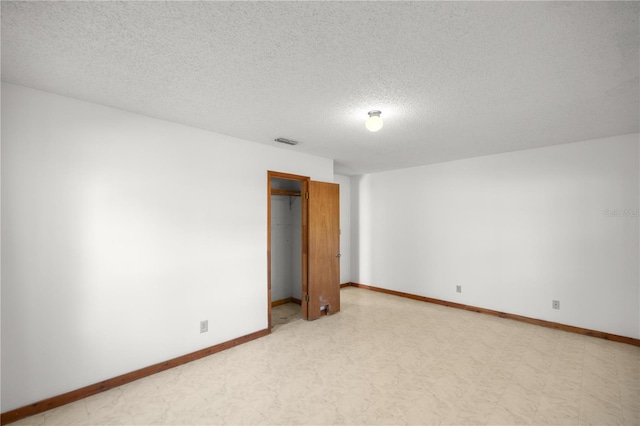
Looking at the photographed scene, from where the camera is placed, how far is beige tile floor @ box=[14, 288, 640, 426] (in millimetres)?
2207

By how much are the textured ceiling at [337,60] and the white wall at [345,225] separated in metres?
3.44

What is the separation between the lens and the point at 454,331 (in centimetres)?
390

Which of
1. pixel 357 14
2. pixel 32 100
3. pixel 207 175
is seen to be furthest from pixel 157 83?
pixel 357 14

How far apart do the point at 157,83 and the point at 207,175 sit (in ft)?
4.04

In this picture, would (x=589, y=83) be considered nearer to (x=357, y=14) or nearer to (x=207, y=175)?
(x=357, y=14)

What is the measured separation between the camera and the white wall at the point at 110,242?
2197 mm

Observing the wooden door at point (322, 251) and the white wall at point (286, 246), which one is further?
the white wall at point (286, 246)

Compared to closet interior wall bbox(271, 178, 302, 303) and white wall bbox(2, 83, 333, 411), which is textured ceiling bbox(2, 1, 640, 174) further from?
closet interior wall bbox(271, 178, 302, 303)

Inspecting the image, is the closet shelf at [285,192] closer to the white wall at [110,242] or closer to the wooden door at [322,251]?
the wooden door at [322,251]

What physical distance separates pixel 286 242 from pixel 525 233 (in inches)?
150

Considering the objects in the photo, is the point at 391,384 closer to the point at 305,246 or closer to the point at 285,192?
the point at 305,246

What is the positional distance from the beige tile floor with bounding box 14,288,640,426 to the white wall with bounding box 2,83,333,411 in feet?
1.18

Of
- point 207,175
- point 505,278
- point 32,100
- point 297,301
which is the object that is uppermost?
point 32,100

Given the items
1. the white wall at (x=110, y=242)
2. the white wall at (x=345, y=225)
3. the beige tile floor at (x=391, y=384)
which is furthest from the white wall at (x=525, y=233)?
the white wall at (x=110, y=242)
